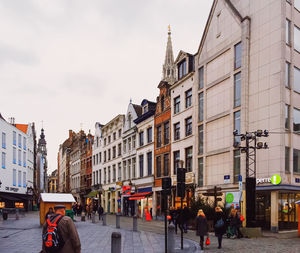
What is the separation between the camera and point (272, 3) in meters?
26.6

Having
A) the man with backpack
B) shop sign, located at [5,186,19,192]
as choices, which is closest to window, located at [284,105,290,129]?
the man with backpack

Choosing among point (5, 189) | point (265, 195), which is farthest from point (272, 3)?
point (5, 189)

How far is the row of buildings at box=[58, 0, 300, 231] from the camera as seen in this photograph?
25516 millimetres

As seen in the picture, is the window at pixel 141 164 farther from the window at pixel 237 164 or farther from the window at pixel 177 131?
the window at pixel 237 164

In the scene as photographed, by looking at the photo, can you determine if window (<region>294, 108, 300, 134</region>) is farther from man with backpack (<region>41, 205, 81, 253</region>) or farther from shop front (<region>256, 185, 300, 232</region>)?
man with backpack (<region>41, 205, 81, 253</region>)

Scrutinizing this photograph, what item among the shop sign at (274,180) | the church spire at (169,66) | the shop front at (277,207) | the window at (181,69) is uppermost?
the church spire at (169,66)

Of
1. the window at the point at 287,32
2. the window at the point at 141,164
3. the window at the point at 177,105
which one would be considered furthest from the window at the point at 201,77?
the window at the point at 141,164

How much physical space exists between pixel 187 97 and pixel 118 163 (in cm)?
2084

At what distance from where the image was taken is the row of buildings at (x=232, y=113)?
2552cm

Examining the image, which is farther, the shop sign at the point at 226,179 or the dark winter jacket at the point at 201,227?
the shop sign at the point at 226,179

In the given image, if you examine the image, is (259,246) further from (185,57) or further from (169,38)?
(169,38)

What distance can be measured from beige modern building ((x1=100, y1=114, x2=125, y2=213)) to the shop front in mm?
26094

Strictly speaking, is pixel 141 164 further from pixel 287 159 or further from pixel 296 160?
pixel 287 159

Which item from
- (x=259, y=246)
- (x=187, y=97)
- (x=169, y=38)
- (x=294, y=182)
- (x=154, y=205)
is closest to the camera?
(x=259, y=246)
